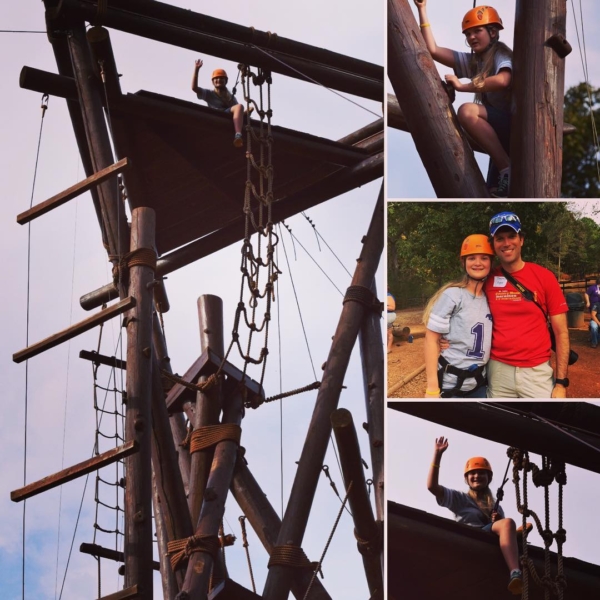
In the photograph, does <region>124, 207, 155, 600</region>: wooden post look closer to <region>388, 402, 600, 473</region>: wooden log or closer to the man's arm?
<region>388, 402, 600, 473</region>: wooden log

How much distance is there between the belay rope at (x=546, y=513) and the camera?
7.00m

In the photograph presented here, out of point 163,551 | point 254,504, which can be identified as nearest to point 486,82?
point 254,504

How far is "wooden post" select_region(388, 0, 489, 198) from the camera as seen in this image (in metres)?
6.88

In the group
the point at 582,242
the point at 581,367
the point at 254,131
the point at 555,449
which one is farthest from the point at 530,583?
the point at 254,131

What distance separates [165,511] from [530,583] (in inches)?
91.6

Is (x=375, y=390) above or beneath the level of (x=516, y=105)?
beneath

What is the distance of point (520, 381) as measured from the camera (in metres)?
6.65

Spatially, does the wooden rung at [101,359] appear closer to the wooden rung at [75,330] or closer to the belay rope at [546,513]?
the wooden rung at [75,330]

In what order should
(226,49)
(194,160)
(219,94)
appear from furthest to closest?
(219,94) < (194,160) < (226,49)

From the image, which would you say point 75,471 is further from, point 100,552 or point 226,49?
point 226,49

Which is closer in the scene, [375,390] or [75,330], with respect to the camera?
[75,330]

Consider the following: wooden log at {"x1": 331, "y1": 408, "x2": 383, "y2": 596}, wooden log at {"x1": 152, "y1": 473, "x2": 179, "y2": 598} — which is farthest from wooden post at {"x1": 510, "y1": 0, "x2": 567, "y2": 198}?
wooden log at {"x1": 152, "y1": 473, "x2": 179, "y2": 598}

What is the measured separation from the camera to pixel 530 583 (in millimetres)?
7172

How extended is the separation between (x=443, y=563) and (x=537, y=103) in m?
2.55
